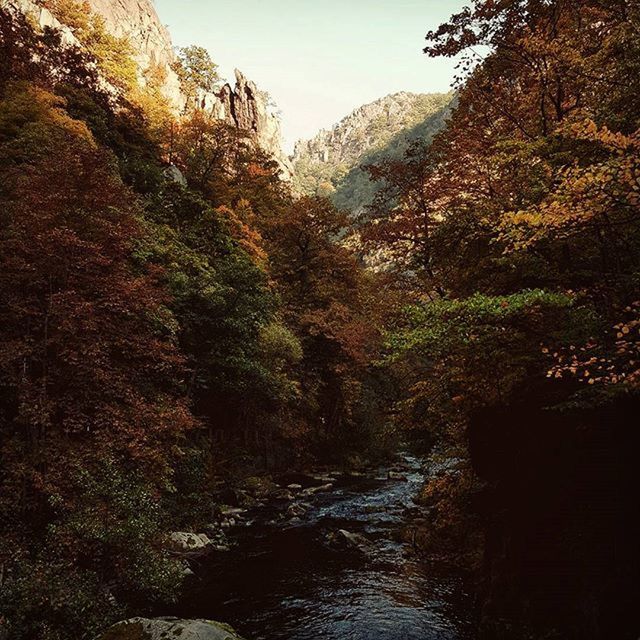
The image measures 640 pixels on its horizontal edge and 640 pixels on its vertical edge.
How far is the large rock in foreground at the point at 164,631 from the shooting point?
6.58 meters

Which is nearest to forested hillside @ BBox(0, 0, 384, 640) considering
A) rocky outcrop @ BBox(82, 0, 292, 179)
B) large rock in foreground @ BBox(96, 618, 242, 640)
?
large rock in foreground @ BBox(96, 618, 242, 640)

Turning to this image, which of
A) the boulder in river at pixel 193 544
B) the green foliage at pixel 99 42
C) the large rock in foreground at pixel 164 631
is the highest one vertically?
the green foliage at pixel 99 42

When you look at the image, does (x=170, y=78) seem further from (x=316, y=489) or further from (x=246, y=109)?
(x=316, y=489)

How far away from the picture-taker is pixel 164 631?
22.0 ft

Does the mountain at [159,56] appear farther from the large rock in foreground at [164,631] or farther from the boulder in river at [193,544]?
the large rock in foreground at [164,631]

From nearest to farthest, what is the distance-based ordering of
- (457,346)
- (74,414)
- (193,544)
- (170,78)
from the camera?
(457,346)
(74,414)
(193,544)
(170,78)

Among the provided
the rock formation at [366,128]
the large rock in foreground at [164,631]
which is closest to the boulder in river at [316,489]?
the large rock in foreground at [164,631]

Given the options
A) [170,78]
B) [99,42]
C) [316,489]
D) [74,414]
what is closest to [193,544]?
[74,414]

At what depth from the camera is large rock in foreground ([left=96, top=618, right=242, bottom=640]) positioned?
21.6 feet

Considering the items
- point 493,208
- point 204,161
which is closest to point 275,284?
point 204,161

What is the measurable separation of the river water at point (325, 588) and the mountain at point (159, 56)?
1144 inches

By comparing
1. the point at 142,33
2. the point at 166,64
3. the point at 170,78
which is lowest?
the point at 170,78

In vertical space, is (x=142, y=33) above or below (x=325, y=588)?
above

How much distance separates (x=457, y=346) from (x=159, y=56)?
4862 centimetres
